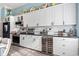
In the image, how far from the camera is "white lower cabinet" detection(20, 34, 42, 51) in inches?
67.8

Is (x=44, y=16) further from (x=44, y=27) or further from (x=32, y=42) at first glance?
(x=32, y=42)

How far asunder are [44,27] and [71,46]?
17.5 inches

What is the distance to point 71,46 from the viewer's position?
1.66 metres

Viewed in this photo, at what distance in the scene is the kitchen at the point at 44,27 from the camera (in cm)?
167

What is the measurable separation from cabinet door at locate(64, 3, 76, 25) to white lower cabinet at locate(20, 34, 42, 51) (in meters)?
0.45

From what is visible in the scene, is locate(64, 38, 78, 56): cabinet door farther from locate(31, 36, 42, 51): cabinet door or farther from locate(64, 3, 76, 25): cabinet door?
locate(31, 36, 42, 51): cabinet door

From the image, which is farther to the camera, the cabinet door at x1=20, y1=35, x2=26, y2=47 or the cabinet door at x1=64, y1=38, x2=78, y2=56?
the cabinet door at x1=20, y1=35, x2=26, y2=47

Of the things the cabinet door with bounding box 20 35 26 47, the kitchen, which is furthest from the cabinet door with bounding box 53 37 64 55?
the cabinet door with bounding box 20 35 26 47

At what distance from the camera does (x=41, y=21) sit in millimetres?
1729

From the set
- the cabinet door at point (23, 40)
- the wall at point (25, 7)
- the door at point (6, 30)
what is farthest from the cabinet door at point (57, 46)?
the door at point (6, 30)

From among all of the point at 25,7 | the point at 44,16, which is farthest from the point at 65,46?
the point at 25,7

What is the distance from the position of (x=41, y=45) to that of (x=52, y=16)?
0.43m

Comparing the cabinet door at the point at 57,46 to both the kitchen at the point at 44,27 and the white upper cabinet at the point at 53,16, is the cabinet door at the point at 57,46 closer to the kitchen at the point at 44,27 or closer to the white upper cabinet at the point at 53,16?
the kitchen at the point at 44,27

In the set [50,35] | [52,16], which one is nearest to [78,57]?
[50,35]
